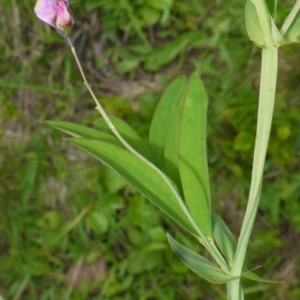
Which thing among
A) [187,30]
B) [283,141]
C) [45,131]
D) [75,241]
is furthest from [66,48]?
[283,141]

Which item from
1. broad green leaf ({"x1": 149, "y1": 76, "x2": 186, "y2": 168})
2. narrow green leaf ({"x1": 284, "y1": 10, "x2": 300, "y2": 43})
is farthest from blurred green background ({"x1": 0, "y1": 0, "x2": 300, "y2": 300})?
narrow green leaf ({"x1": 284, "y1": 10, "x2": 300, "y2": 43})

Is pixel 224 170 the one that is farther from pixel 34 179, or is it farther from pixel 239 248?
pixel 239 248

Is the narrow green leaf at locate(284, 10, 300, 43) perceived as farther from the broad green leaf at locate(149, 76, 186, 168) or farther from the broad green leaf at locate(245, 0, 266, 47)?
the broad green leaf at locate(149, 76, 186, 168)

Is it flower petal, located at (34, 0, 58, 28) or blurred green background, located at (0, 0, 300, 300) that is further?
blurred green background, located at (0, 0, 300, 300)

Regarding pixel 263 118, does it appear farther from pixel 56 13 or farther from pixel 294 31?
pixel 56 13

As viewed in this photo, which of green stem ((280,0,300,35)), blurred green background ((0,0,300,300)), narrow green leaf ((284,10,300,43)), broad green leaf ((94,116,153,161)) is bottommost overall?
blurred green background ((0,0,300,300))
